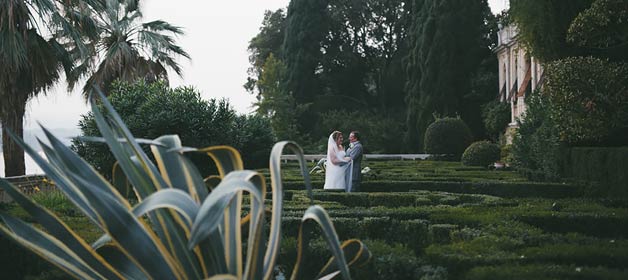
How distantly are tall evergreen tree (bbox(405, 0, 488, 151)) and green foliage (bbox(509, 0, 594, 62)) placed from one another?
18223mm

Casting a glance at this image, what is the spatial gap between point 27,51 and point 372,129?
2568 centimetres

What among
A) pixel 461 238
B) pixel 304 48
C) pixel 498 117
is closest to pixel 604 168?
pixel 461 238

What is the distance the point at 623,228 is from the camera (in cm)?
841

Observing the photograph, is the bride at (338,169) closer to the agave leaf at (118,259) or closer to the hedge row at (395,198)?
the hedge row at (395,198)

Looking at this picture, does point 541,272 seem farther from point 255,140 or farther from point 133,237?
point 255,140

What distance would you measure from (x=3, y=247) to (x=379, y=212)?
3960 millimetres

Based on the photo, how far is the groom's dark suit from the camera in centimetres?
1315

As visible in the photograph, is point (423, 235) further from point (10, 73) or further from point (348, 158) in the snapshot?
point (10, 73)

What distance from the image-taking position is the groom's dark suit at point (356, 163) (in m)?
13.1

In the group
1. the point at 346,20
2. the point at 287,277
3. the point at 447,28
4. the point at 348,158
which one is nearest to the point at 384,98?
the point at 346,20

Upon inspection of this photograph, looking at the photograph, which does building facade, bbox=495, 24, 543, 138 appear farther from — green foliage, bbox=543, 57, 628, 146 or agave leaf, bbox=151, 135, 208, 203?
agave leaf, bbox=151, 135, 208, 203

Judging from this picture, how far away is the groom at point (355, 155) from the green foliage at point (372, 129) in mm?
24828

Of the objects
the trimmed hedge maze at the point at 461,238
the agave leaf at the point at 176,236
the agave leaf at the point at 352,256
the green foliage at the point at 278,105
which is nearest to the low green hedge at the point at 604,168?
the trimmed hedge maze at the point at 461,238

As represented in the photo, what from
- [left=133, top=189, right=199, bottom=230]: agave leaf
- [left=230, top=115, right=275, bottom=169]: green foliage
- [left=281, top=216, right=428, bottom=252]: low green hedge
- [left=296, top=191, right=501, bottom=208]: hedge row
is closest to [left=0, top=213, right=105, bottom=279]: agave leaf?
[left=133, top=189, right=199, bottom=230]: agave leaf
